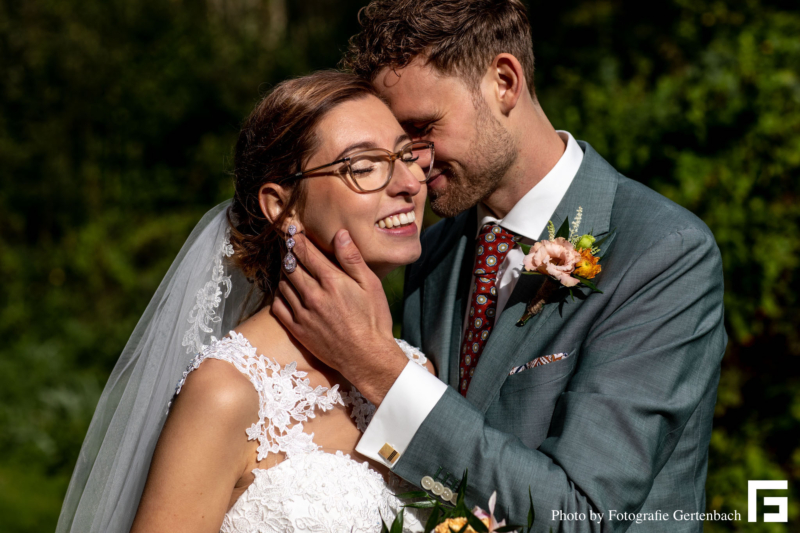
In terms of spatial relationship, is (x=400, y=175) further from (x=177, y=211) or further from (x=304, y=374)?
(x=177, y=211)

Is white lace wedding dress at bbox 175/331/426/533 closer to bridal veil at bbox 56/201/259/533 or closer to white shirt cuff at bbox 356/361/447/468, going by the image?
white shirt cuff at bbox 356/361/447/468

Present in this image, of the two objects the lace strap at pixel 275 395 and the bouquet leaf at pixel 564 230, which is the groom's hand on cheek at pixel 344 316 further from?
the bouquet leaf at pixel 564 230

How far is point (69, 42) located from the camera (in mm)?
10609

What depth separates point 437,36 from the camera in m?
3.08

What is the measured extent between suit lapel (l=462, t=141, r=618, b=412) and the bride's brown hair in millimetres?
914

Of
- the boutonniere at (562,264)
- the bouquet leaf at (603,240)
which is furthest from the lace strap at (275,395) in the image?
the bouquet leaf at (603,240)

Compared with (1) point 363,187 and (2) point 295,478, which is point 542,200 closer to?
(1) point 363,187

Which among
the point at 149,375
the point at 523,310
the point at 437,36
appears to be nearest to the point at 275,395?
the point at 149,375

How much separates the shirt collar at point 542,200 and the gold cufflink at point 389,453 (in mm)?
1152

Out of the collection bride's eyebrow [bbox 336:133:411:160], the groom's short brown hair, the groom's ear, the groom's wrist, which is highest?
the groom's short brown hair

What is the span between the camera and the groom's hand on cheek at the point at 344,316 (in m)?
2.47

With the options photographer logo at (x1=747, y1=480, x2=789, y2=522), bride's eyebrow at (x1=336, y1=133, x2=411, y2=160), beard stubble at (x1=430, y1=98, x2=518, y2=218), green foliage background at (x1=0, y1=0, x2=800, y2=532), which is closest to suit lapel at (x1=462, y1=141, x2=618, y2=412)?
beard stubble at (x1=430, y1=98, x2=518, y2=218)

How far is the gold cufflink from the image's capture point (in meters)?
2.42

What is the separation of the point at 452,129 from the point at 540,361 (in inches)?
44.7
